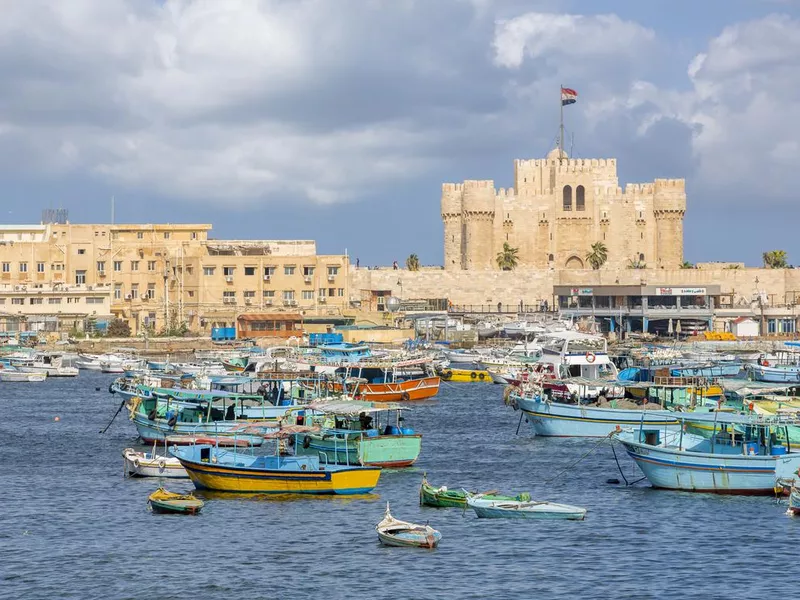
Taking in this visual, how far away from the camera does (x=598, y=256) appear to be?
118188 millimetres

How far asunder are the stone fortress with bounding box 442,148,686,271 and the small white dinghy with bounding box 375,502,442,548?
89.1 meters

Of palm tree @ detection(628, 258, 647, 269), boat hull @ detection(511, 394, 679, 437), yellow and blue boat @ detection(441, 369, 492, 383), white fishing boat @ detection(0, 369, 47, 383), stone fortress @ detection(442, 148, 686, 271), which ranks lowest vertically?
boat hull @ detection(511, 394, 679, 437)

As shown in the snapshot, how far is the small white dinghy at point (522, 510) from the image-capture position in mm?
33594

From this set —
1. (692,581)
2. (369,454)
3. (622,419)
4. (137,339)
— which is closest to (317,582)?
(692,581)

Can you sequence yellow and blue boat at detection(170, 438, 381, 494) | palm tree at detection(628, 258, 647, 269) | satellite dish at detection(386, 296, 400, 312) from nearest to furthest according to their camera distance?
yellow and blue boat at detection(170, 438, 381, 494), satellite dish at detection(386, 296, 400, 312), palm tree at detection(628, 258, 647, 269)

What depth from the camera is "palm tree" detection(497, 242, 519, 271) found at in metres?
119

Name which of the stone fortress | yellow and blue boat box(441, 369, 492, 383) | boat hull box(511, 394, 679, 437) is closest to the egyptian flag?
the stone fortress

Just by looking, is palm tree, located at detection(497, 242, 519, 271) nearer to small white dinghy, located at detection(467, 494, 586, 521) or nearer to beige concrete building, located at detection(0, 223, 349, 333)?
beige concrete building, located at detection(0, 223, 349, 333)

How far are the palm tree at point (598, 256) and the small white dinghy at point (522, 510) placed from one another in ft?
280

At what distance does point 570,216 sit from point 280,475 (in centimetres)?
8593

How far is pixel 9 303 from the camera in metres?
105

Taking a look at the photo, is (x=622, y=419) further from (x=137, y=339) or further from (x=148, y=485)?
(x=137, y=339)

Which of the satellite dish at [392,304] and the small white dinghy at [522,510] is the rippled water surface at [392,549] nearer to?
the small white dinghy at [522,510]

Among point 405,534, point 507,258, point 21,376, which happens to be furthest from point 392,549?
point 507,258
